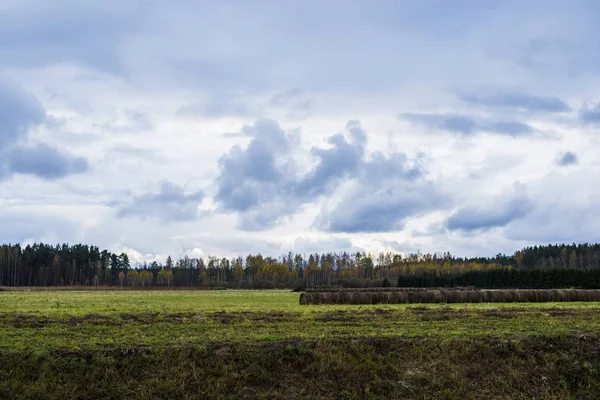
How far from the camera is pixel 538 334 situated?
21812mm

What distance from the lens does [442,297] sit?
54.8m

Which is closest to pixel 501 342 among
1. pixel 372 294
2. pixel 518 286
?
pixel 372 294

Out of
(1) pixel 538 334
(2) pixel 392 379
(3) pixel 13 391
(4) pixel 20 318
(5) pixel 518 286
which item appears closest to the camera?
(3) pixel 13 391

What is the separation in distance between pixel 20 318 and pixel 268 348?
1675 cm

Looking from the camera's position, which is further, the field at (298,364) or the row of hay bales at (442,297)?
the row of hay bales at (442,297)

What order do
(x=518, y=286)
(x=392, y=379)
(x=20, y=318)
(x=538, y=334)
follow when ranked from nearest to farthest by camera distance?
(x=392, y=379), (x=538, y=334), (x=20, y=318), (x=518, y=286)

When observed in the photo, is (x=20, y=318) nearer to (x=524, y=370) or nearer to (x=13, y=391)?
(x=13, y=391)

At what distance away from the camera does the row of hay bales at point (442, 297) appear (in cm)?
5097

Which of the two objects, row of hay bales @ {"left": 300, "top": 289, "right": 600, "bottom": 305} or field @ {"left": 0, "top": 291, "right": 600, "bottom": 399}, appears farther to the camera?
row of hay bales @ {"left": 300, "top": 289, "right": 600, "bottom": 305}

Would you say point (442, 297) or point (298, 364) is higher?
point (298, 364)

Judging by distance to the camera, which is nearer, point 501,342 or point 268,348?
point 268,348

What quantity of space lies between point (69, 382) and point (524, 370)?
14657 mm

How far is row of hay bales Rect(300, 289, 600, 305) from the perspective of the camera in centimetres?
5097

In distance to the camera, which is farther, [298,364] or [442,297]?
[442,297]
